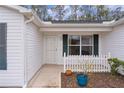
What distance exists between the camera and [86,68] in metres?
10.9

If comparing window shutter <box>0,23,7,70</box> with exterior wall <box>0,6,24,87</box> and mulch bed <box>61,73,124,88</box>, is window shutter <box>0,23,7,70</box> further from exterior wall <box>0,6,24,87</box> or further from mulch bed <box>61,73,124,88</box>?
mulch bed <box>61,73,124,88</box>

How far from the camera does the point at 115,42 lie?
11844 mm

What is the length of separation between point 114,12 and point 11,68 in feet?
74.7

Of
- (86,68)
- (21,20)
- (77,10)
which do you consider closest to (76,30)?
(86,68)

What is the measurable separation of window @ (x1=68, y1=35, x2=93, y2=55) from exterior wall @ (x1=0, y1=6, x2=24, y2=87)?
7.95 metres

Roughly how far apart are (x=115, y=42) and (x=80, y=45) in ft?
11.4

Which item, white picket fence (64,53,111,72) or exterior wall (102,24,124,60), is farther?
white picket fence (64,53,111,72)

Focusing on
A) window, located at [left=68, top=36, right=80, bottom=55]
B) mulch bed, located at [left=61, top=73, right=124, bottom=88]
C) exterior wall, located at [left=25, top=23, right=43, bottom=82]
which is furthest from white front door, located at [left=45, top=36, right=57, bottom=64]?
mulch bed, located at [left=61, top=73, right=124, bottom=88]

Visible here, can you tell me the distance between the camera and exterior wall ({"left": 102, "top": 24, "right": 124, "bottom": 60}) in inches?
422

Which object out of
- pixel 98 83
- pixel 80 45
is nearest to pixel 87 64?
pixel 98 83

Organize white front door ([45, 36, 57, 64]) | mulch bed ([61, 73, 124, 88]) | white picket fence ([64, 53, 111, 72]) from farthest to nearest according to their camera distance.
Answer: white front door ([45, 36, 57, 64]) → white picket fence ([64, 53, 111, 72]) → mulch bed ([61, 73, 124, 88])

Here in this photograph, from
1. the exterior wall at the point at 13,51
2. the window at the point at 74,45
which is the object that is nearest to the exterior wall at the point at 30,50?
the exterior wall at the point at 13,51

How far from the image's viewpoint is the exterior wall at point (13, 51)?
718cm

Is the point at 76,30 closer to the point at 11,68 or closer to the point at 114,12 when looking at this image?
the point at 11,68
